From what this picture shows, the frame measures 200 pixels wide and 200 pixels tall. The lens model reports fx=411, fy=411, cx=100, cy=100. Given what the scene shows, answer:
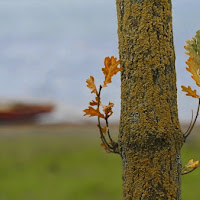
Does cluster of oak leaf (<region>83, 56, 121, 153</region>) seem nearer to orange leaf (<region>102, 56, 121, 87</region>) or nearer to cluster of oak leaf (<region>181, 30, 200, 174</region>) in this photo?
orange leaf (<region>102, 56, 121, 87</region>)

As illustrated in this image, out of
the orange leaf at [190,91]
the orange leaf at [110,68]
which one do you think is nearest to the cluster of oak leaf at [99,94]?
the orange leaf at [110,68]

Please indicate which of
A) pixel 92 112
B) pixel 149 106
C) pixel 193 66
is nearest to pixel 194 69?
pixel 193 66

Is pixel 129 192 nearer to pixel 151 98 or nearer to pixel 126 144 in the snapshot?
pixel 126 144

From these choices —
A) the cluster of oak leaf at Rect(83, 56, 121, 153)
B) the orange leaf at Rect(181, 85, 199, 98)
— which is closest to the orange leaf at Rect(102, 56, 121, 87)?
the cluster of oak leaf at Rect(83, 56, 121, 153)

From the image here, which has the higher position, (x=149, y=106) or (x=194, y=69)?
(x=194, y=69)

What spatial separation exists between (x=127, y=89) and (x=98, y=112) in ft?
0.37

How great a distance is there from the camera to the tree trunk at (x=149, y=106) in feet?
3.88

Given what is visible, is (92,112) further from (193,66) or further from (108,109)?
(193,66)

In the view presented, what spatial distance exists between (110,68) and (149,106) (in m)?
0.17

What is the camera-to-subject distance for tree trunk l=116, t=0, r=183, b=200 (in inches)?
46.6

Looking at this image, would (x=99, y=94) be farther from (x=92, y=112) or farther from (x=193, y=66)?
(x=193, y=66)

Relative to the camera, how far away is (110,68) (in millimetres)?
1235

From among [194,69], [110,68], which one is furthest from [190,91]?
[110,68]

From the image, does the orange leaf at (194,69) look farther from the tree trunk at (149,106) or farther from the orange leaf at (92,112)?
the orange leaf at (92,112)
